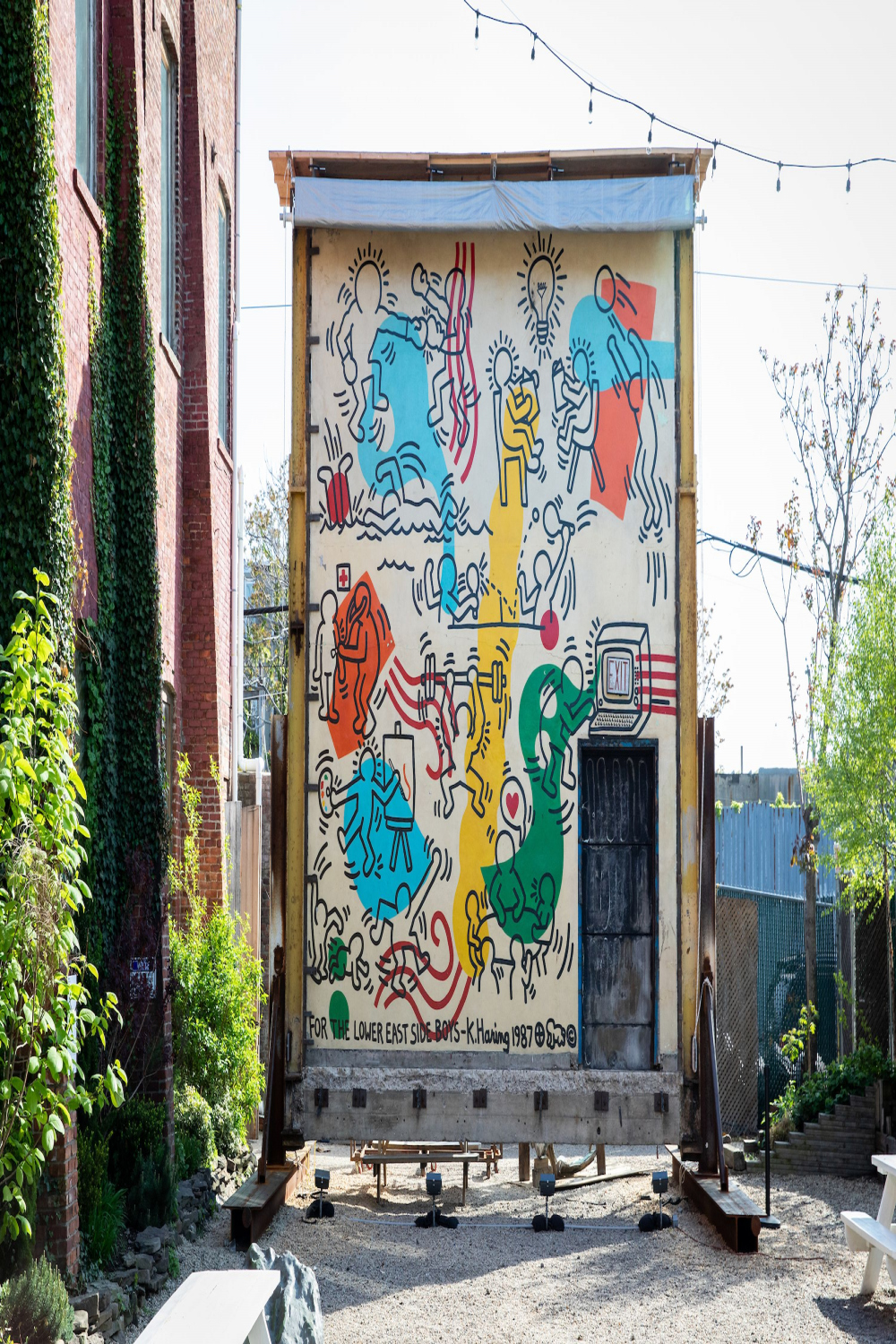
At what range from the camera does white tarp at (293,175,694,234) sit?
8109mm

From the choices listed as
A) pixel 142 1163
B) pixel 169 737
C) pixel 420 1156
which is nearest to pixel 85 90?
pixel 169 737

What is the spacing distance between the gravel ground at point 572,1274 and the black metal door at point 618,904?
1.11 meters

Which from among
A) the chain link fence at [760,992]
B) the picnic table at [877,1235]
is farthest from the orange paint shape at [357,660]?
the chain link fence at [760,992]

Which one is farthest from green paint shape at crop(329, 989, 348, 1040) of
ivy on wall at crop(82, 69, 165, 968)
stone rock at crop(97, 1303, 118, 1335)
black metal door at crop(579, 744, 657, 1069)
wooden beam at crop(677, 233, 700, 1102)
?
stone rock at crop(97, 1303, 118, 1335)

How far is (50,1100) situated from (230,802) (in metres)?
6.59

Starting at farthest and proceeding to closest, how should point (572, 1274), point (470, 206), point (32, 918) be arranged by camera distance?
1. point (470, 206)
2. point (572, 1274)
3. point (32, 918)

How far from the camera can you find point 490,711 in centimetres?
809

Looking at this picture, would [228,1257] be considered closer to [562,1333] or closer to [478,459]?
[562,1333]

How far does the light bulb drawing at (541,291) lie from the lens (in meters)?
8.27

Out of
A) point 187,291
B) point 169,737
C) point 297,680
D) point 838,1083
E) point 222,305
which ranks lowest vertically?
point 838,1083

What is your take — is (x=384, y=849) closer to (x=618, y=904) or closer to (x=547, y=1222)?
(x=618, y=904)

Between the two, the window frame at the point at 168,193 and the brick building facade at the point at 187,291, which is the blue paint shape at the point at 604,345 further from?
the window frame at the point at 168,193

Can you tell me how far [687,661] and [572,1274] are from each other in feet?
11.4

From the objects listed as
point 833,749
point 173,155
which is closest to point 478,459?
point 833,749
